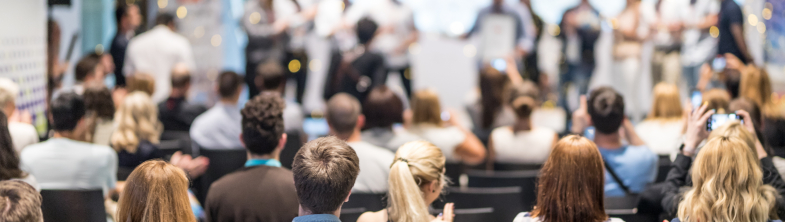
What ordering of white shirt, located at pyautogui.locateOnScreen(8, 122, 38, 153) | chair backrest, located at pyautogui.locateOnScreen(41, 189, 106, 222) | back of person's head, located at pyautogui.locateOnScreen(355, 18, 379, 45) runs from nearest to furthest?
chair backrest, located at pyautogui.locateOnScreen(41, 189, 106, 222), white shirt, located at pyautogui.locateOnScreen(8, 122, 38, 153), back of person's head, located at pyautogui.locateOnScreen(355, 18, 379, 45)

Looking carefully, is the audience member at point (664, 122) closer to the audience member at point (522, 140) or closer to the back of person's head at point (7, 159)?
the audience member at point (522, 140)

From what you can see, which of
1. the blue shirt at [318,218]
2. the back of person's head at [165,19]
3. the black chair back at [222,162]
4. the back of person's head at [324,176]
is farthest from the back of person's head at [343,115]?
the back of person's head at [165,19]

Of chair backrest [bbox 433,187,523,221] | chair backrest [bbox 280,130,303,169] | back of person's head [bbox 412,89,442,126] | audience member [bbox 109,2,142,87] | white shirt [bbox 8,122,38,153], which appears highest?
audience member [bbox 109,2,142,87]

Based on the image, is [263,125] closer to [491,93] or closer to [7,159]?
[7,159]

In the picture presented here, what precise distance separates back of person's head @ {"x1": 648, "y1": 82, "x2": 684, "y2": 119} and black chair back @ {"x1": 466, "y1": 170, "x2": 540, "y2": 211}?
118cm

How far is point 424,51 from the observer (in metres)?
9.08

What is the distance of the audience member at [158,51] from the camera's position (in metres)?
7.27

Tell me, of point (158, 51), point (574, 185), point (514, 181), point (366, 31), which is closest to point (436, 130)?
point (514, 181)

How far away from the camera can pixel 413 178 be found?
227 cm

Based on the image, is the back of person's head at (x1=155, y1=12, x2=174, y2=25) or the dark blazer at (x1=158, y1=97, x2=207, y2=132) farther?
the back of person's head at (x1=155, y1=12, x2=174, y2=25)

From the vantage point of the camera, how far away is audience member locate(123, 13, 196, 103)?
7.27 meters

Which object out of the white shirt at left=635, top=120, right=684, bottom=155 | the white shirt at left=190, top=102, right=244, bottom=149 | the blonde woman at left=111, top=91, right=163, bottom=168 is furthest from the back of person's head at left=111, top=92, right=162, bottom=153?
the white shirt at left=635, top=120, right=684, bottom=155

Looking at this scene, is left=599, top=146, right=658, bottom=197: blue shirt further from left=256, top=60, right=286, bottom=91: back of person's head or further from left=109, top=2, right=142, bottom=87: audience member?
left=109, top=2, right=142, bottom=87: audience member

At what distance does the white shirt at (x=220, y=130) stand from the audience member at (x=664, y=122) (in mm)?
2697
